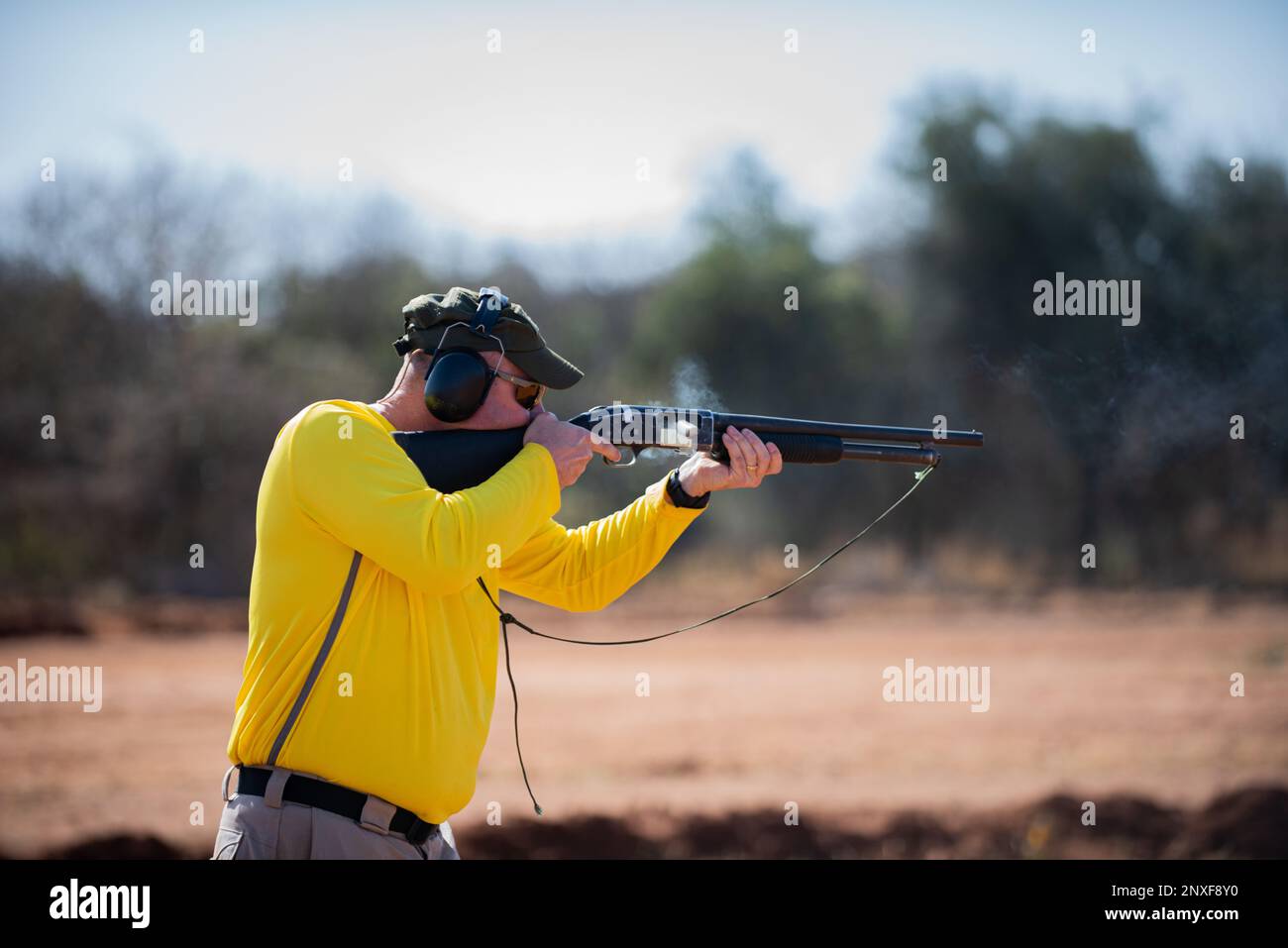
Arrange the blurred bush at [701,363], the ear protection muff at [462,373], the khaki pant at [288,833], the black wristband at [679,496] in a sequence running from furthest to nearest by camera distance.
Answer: the blurred bush at [701,363] → the black wristband at [679,496] → the ear protection muff at [462,373] → the khaki pant at [288,833]

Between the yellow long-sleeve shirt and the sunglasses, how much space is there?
0.48m

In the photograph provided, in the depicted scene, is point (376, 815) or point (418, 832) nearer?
point (376, 815)

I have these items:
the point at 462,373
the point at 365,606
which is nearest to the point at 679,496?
the point at 462,373

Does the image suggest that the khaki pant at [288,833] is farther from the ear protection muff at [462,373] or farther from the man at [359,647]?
the ear protection muff at [462,373]

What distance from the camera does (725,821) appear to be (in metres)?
8.65

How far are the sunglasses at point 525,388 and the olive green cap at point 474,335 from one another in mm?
45

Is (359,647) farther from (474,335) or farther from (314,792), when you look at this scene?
(474,335)

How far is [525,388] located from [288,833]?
1.54 m

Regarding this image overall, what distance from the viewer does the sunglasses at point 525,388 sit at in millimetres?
3572

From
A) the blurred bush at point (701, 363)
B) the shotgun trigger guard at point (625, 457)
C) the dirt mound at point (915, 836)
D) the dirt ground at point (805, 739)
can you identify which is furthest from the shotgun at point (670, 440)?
the blurred bush at point (701, 363)

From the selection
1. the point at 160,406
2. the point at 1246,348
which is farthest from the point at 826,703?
the point at 160,406

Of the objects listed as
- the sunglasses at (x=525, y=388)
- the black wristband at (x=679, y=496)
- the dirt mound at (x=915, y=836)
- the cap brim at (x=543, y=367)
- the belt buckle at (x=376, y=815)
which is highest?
the cap brim at (x=543, y=367)

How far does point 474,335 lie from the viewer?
3404 millimetres

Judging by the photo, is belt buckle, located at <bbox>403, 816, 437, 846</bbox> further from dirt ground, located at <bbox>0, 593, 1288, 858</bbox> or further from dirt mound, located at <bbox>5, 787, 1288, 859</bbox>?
dirt ground, located at <bbox>0, 593, 1288, 858</bbox>
